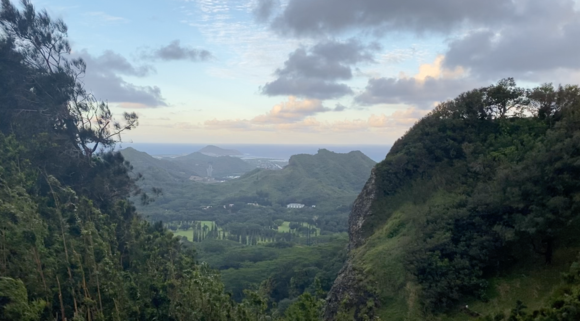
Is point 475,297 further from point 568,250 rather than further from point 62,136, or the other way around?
point 62,136

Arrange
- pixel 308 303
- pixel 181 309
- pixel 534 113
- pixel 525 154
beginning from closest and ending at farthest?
pixel 308 303 < pixel 181 309 < pixel 525 154 < pixel 534 113

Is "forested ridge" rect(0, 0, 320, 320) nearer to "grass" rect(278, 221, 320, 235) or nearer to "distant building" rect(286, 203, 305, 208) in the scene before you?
"grass" rect(278, 221, 320, 235)

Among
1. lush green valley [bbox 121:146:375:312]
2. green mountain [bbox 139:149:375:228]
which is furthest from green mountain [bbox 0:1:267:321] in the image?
green mountain [bbox 139:149:375:228]

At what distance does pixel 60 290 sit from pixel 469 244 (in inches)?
823

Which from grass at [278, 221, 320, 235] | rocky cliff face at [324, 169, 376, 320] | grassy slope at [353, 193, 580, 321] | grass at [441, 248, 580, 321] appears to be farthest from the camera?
grass at [278, 221, 320, 235]

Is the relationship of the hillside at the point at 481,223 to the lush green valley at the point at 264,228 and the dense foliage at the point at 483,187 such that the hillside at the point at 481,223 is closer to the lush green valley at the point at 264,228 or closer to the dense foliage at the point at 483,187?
the dense foliage at the point at 483,187

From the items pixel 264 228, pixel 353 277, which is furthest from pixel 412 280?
pixel 264 228

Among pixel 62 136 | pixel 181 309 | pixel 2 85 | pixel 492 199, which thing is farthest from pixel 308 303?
pixel 2 85

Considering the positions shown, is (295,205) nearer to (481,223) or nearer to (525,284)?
(481,223)

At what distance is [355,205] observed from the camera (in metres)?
35.8

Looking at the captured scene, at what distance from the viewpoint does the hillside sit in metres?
16.8

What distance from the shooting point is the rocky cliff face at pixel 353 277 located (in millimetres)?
22484

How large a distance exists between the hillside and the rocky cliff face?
111mm

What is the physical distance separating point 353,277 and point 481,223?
31.3 ft
